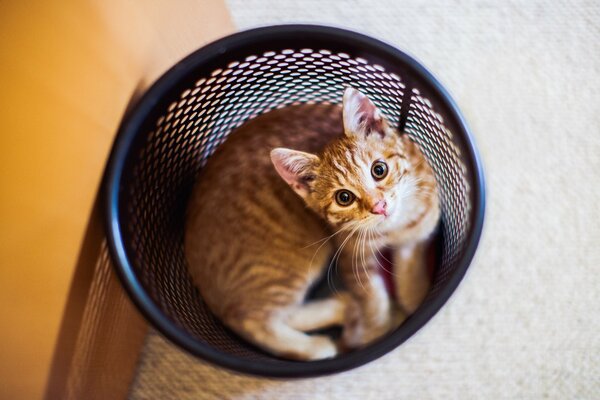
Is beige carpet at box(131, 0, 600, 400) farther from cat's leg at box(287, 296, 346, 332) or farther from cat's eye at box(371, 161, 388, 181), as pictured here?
cat's eye at box(371, 161, 388, 181)

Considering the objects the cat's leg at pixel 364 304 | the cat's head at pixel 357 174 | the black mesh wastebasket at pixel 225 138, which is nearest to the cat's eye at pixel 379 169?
the cat's head at pixel 357 174

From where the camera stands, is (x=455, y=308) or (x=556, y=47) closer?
(x=455, y=308)

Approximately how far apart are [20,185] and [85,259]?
170 mm

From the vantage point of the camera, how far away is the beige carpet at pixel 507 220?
1.00 metres

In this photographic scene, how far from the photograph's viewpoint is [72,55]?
0.62 meters

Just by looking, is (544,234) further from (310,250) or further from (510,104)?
(310,250)

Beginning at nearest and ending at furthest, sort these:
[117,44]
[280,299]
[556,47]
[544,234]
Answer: [117,44] → [280,299] → [544,234] → [556,47]

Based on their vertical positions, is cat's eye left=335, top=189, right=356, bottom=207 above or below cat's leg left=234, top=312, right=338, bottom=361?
above

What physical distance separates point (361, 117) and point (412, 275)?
377 millimetres

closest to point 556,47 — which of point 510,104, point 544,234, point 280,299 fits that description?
A: point 510,104

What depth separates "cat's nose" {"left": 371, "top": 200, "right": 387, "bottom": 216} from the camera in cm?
80

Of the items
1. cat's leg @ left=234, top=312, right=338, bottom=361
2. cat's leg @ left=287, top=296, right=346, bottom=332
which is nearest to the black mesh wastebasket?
cat's leg @ left=234, top=312, right=338, bottom=361

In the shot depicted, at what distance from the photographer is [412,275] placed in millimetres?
1011

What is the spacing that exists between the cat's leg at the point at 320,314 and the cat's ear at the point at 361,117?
0.39m
